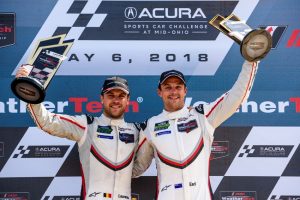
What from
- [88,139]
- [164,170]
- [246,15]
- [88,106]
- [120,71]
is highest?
[246,15]

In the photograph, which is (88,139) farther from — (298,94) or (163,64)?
(298,94)

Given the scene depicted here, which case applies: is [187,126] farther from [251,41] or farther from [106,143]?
[251,41]

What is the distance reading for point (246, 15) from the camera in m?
3.97

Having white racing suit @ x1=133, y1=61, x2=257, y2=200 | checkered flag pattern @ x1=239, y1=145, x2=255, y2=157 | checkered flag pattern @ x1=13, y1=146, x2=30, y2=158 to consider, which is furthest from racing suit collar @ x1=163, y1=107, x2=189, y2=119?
checkered flag pattern @ x1=13, y1=146, x2=30, y2=158

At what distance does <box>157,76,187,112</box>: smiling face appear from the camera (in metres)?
3.34

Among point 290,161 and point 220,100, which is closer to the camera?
point 220,100

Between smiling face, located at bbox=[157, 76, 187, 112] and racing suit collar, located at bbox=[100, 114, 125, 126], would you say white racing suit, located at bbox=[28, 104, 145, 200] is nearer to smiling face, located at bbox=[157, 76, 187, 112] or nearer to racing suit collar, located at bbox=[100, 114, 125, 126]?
racing suit collar, located at bbox=[100, 114, 125, 126]

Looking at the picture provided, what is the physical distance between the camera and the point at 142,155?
3.45 m

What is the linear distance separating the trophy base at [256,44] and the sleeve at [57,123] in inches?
48.4

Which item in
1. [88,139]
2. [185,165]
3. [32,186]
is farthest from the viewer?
[32,186]

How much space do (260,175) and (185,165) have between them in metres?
0.95

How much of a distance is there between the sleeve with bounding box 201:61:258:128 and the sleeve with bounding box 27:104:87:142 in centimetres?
88

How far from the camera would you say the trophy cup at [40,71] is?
2947mm

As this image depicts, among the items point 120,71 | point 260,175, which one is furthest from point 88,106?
point 260,175
